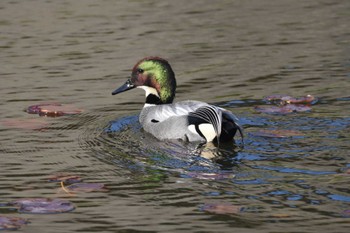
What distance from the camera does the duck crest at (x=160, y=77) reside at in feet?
35.8

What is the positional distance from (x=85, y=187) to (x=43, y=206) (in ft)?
2.08

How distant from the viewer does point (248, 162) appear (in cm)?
873

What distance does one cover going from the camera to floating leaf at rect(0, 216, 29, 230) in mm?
6996

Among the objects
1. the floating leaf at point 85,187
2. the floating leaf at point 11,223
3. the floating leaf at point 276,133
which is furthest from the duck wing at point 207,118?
the floating leaf at point 11,223

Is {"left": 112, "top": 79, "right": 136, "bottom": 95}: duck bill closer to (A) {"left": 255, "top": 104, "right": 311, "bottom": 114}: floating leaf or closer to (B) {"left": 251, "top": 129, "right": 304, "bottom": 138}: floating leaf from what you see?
(A) {"left": 255, "top": 104, "right": 311, "bottom": 114}: floating leaf

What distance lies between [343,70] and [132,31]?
3.73m

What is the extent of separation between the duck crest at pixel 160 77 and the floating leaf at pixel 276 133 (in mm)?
1461

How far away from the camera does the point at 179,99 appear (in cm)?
1159

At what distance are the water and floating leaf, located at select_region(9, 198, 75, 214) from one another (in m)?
0.12

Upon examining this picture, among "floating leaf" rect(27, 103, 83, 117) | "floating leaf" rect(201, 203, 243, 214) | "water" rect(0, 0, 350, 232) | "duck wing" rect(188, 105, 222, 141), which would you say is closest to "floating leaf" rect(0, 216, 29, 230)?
"water" rect(0, 0, 350, 232)

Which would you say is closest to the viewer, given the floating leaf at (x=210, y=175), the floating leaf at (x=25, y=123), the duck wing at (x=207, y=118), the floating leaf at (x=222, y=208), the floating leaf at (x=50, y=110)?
the floating leaf at (x=222, y=208)

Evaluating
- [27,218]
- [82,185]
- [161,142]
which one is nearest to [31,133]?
[161,142]

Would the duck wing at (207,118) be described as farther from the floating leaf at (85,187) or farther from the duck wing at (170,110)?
the floating leaf at (85,187)

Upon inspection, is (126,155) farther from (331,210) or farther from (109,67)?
(109,67)
